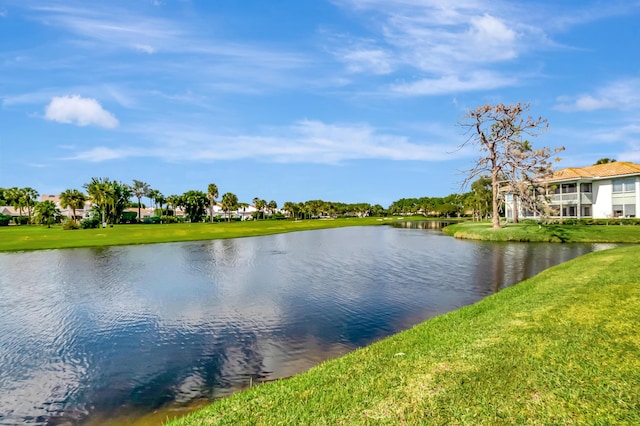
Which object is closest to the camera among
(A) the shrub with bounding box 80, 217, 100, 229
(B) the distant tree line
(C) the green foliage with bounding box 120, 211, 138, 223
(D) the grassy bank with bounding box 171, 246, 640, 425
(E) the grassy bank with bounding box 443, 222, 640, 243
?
(D) the grassy bank with bounding box 171, 246, 640, 425

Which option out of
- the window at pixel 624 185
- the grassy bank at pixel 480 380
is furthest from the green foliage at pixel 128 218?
the grassy bank at pixel 480 380

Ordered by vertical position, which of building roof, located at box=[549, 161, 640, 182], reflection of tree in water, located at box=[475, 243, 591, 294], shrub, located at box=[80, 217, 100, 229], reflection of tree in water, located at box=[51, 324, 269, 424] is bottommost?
reflection of tree in water, located at box=[51, 324, 269, 424]

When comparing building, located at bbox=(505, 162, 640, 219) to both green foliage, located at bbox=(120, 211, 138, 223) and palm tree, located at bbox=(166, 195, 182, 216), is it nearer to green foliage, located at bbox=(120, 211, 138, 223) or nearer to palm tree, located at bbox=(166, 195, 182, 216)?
green foliage, located at bbox=(120, 211, 138, 223)

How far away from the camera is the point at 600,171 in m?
58.5

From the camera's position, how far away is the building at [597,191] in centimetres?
5284

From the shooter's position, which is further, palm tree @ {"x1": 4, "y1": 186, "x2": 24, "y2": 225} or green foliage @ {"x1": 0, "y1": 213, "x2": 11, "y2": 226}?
palm tree @ {"x1": 4, "y1": 186, "x2": 24, "y2": 225}

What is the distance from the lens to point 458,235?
5125 cm

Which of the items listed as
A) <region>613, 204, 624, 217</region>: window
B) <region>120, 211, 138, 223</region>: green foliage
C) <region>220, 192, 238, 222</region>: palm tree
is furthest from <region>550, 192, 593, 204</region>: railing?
<region>120, 211, 138, 223</region>: green foliage

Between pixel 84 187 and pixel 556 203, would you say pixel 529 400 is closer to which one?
pixel 556 203

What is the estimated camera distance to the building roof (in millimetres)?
53312

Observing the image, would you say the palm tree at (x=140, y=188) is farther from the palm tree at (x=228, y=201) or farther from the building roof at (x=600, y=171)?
the building roof at (x=600, y=171)

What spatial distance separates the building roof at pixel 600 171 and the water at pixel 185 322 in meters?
37.8

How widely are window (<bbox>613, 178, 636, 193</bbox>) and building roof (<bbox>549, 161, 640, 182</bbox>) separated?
1375 mm

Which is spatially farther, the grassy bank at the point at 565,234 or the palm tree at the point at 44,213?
the palm tree at the point at 44,213
